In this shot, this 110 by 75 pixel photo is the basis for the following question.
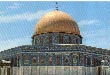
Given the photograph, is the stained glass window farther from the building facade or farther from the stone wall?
the stone wall

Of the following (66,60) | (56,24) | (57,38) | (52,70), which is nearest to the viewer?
(52,70)

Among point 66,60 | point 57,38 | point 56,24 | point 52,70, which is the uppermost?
point 56,24

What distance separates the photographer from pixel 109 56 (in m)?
34.0

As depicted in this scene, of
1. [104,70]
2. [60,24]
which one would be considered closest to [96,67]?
[104,70]

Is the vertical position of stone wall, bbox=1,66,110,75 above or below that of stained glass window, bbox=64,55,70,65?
below

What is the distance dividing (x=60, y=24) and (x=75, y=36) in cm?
197

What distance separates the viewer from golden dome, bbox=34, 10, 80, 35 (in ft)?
114

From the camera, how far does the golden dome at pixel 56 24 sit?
34844 mm

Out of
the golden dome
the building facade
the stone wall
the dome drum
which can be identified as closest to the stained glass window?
the building facade

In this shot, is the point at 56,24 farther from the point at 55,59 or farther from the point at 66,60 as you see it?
the point at 66,60

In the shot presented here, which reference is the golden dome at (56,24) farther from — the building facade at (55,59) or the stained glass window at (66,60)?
the stained glass window at (66,60)

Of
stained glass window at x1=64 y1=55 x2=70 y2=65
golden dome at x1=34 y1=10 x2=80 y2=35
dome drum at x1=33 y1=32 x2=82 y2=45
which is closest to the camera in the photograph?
stained glass window at x1=64 y1=55 x2=70 y2=65

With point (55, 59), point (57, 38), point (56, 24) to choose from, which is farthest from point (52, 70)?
point (56, 24)

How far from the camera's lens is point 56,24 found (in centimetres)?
3500
